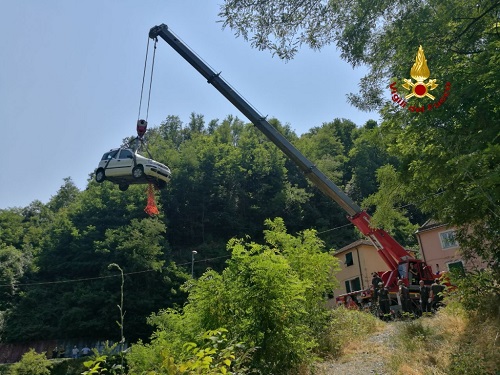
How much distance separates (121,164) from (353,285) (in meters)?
26.3

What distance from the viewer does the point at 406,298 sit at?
46.3 ft

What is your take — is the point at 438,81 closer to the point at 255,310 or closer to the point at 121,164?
the point at 255,310

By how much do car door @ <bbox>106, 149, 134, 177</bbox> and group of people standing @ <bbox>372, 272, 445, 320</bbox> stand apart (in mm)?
9425

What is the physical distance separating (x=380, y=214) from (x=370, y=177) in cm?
5155

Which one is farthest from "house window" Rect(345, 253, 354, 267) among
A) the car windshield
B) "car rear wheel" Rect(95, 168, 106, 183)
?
"car rear wheel" Rect(95, 168, 106, 183)

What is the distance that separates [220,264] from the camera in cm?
4544

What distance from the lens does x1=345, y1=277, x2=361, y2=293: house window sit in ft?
116

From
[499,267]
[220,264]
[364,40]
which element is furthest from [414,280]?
[220,264]

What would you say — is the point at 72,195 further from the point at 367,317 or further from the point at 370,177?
the point at 367,317

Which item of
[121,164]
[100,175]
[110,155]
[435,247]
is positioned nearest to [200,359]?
[121,164]

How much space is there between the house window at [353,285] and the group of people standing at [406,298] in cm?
2085

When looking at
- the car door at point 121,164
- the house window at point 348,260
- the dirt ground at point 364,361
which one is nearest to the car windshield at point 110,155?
the car door at point 121,164

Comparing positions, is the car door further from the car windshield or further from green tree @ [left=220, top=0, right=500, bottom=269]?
green tree @ [left=220, top=0, right=500, bottom=269]

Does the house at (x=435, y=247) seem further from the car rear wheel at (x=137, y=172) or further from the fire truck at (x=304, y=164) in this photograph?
the car rear wheel at (x=137, y=172)
